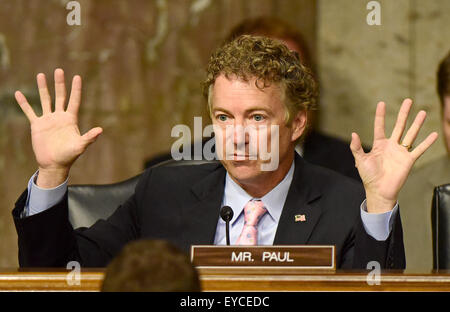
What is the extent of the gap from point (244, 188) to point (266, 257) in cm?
56

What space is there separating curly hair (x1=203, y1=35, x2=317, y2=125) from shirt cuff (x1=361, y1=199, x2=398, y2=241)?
0.44 m

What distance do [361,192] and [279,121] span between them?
1.16ft

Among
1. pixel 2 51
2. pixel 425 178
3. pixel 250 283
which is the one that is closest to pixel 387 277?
pixel 250 283

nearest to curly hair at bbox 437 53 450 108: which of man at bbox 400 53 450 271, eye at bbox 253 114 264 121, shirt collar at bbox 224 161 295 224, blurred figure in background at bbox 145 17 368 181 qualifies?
man at bbox 400 53 450 271

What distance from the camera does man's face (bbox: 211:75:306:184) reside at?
7.59 feet

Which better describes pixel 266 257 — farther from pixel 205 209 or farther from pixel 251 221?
pixel 205 209

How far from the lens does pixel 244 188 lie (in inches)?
97.0

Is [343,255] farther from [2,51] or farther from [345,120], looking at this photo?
[2,51]

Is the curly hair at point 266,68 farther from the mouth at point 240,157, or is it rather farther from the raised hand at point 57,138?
the raised hand at point 57,138

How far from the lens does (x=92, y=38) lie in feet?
13.6

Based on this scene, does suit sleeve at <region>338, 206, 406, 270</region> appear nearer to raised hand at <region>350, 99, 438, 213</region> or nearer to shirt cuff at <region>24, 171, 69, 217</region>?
raised hand at <region>350, 99, 438, 213</region>

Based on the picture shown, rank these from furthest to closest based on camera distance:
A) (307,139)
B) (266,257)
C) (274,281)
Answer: (307,139) < (266,257) < (274,281)

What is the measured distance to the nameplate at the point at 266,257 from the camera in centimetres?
191

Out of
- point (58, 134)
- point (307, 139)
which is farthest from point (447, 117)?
point (58, 134)
